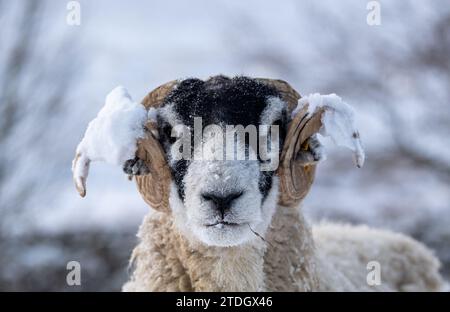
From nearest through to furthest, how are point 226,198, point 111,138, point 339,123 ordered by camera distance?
point 226,198 < point 111,138 < point 339,123

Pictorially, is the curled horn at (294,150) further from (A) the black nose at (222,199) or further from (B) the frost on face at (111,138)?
(B) the frost on face at (111,138)

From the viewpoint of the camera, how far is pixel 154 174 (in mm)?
3928

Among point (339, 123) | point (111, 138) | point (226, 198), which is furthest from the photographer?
point (339, 123)

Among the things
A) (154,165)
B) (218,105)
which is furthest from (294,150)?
(154,165)

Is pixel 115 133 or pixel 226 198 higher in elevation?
pixel 115 133

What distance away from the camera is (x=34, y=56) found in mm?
14648

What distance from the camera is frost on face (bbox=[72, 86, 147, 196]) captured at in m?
3.71

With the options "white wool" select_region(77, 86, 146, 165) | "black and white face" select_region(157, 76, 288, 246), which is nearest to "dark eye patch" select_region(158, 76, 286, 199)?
"black and white face" select_region(157, 76, 288, 246)

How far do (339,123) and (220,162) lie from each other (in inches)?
25.8

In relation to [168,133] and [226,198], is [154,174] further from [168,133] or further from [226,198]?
[226,198]

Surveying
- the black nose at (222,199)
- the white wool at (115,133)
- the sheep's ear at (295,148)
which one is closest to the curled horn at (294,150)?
the sheep's ear at (295,148)

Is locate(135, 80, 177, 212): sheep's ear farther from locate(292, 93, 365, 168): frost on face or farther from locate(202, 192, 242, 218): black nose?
locate(292, 93, 365, 168): frost on face

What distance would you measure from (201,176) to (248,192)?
0.22 metres
